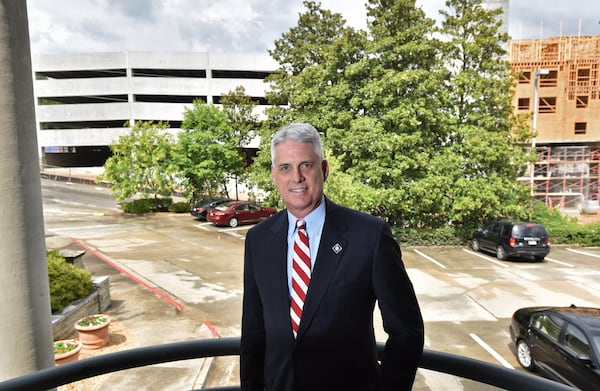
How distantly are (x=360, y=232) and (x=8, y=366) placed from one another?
11.1 ft

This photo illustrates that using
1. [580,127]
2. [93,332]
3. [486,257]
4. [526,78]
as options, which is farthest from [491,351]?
[580,127]

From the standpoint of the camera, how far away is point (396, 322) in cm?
184

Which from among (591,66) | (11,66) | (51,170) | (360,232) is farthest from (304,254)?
(51,170)

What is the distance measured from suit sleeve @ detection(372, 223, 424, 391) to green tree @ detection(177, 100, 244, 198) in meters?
29.6

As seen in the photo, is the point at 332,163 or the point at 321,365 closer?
the point at 321,365

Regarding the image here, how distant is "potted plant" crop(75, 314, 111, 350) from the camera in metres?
9.05

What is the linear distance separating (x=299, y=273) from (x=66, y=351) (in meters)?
7.64

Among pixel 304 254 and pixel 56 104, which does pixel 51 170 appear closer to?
pixel 56 104

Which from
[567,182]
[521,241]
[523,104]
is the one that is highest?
[523,104]

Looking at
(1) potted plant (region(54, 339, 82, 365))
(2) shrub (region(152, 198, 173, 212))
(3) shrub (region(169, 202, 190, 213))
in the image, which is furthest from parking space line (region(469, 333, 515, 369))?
(2) shrub (region(152, 198, 173, 212))

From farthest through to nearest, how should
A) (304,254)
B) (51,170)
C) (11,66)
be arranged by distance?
(51,170)
(11,66)
(304,254)

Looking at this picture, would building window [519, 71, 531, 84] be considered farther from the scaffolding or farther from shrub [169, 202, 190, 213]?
shrub [169, 202, 190, 213]

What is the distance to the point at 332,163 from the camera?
65.7 ft

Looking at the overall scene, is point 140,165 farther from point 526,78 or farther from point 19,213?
point 526,78
